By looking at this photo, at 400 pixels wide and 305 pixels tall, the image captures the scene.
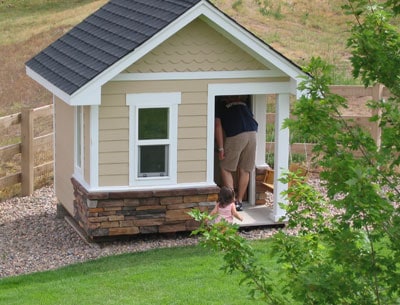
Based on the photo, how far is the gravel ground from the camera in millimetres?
10891

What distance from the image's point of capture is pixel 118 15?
1251cm

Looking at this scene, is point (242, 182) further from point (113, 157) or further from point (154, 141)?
point (113, 157)

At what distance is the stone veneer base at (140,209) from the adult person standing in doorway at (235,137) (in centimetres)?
86

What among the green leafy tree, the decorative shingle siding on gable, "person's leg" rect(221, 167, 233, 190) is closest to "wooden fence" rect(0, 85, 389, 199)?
"person's leg" rect(221, 167, 233, 190)

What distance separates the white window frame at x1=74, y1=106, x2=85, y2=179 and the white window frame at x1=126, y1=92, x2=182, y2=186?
689mm

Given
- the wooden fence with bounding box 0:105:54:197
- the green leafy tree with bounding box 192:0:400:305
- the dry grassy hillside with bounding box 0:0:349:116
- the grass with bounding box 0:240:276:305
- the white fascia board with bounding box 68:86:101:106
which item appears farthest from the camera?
the dry grassy hillside with bounding box 0:0:349:116

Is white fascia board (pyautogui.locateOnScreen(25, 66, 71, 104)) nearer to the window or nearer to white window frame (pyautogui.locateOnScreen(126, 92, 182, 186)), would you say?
white window frame (pyautogui.locateOnScreen(126, 92, 182, 186))

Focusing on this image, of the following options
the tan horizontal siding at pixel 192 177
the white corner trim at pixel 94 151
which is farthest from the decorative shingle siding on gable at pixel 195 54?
the tan horizontal siding at pixel 192 177

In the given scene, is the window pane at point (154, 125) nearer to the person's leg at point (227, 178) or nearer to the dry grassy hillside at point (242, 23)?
the person's leg at point (227, 178)

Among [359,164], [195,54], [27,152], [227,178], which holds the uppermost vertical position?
[195,54]

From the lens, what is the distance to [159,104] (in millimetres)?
11109

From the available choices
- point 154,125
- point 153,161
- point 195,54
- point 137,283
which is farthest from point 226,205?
point 137,283

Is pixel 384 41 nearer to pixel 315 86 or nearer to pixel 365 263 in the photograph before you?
pixel 315 86

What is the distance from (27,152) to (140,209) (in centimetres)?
361
